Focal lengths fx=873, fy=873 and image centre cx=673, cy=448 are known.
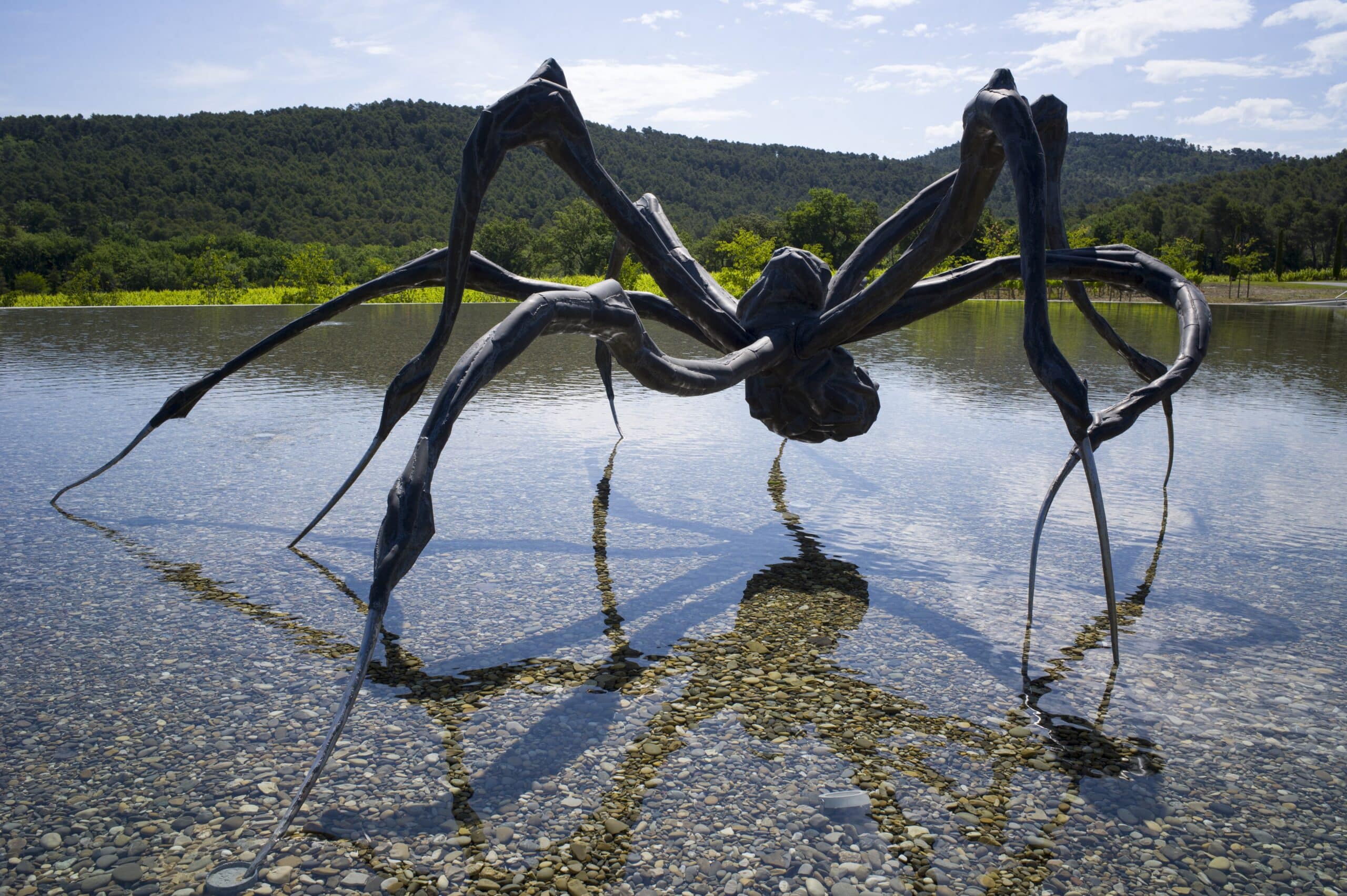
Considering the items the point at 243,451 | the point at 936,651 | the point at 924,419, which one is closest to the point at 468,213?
the point at 936,651

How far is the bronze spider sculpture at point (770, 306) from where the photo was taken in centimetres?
251

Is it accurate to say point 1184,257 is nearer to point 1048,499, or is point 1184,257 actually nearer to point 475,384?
point 1048,499

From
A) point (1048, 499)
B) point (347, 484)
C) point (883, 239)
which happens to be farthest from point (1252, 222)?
point (347, 484)

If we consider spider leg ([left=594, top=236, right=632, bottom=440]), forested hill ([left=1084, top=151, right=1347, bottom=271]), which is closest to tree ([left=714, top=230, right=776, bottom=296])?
spider leg ([left=594, top=236, right=632, bottom=440])

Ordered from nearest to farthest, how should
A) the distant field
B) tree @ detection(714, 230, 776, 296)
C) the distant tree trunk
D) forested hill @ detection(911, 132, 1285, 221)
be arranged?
tree @ detection(714, 230, 776, 296), the distant field, the distant tree trunk, forested hill @ detection(911, 132, 1285, 221)

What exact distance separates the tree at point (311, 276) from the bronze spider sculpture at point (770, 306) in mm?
35014

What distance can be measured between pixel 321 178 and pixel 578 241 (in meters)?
34.1

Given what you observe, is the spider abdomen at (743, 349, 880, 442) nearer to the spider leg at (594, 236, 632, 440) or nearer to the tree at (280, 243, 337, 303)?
the spider leg at (594, 236, 632, 440)

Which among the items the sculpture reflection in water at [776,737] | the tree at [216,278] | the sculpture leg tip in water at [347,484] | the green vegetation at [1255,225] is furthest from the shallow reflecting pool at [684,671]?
the green vegetation at [1255,225]

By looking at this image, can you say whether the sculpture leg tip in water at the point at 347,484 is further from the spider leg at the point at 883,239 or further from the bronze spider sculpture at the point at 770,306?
the spider leg at the point at 883,239

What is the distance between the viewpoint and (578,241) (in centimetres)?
6284

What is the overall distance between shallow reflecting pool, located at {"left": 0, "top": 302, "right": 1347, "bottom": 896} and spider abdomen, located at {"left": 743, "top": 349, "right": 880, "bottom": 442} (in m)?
0.69

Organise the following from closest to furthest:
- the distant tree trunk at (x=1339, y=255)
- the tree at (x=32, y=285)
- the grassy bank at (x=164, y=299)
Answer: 1. the grassy bank at (x=164, y=299)
2. the tree at (x=32, y=285)
3. the distant tree trunk at (x=1339, y=255)

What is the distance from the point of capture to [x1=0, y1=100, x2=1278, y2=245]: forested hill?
220 feet
